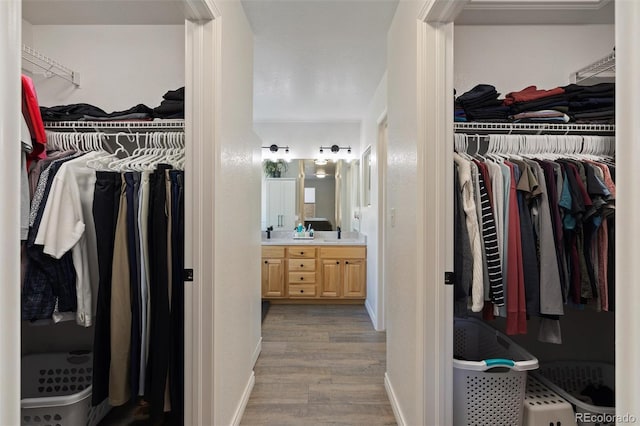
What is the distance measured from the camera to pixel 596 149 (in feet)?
5.94

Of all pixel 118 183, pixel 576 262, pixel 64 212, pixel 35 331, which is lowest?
pixel 35 331

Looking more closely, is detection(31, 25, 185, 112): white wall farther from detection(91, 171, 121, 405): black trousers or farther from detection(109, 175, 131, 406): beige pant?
detection(109, 175, 131, 406): beige pant

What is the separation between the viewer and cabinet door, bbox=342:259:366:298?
13.5ft

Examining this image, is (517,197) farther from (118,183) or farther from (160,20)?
(160,20)

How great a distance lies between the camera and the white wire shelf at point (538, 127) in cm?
181

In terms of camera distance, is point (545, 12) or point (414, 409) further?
point (545, 12)

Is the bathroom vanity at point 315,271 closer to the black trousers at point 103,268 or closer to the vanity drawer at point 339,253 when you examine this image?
the vanity drawer at point 339,253

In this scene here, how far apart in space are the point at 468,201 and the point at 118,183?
162 centimetres

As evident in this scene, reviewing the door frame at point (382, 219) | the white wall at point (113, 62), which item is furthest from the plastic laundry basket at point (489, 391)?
the white wall at point (113, 62)

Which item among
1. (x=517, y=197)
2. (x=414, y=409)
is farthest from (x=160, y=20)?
(x=414, y=409)

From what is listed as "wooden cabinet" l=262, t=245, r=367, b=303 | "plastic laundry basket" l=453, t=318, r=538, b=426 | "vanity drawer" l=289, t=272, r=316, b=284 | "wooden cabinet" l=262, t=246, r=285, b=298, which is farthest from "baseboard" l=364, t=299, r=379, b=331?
"plastic laundry basket" l=453, t=318, r=538, b=426

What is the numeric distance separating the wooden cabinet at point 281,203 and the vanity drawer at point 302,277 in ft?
2.76

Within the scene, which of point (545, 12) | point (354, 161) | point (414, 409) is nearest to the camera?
point (414, 409)
